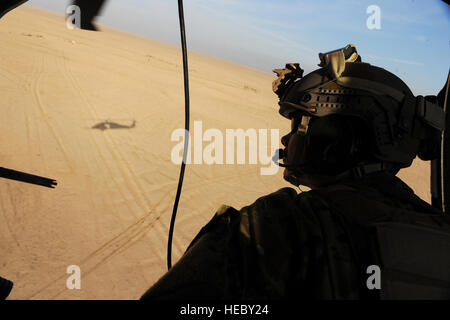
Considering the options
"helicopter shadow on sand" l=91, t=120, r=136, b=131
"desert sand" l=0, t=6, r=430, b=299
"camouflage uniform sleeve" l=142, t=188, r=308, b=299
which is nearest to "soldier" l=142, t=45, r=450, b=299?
"camouflage uniform sleeve" l=142, t=188, r=308, b=299

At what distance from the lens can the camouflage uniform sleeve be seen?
919mm

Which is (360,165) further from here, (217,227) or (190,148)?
(190,148)

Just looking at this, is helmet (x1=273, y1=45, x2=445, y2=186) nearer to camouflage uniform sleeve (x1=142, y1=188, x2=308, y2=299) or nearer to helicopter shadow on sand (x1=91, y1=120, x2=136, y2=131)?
camouflage uniform sleeve (x1=142, y1=188, x2=308, y2=299)

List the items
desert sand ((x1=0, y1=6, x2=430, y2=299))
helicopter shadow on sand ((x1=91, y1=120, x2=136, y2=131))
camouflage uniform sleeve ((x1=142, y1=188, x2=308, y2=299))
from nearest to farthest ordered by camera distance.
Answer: camouflage uniform sleeve ((x1=142, y1=188, x2=308, y2=299))
desert sand ((x1=0, y1=6, x2=430, y2=299))
helicopter shadow on sand ((x1=91, y1=120, x2=136, y2=131))

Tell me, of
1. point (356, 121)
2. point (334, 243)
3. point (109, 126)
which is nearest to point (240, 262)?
point (334, 243)

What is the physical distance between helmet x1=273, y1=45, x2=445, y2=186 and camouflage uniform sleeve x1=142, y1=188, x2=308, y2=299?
67 cm

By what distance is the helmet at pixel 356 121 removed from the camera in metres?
1.68

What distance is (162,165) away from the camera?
7652 millimetres

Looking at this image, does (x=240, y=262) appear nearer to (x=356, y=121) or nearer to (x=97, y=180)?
(x=356, y=121)

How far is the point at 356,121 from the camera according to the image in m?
1.74

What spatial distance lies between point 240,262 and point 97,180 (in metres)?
5.81

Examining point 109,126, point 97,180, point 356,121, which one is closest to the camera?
point 356,121

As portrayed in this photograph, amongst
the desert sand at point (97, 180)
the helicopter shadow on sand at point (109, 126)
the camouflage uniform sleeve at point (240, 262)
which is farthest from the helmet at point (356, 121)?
the helicopter shadow on sand at point (109, 126)
